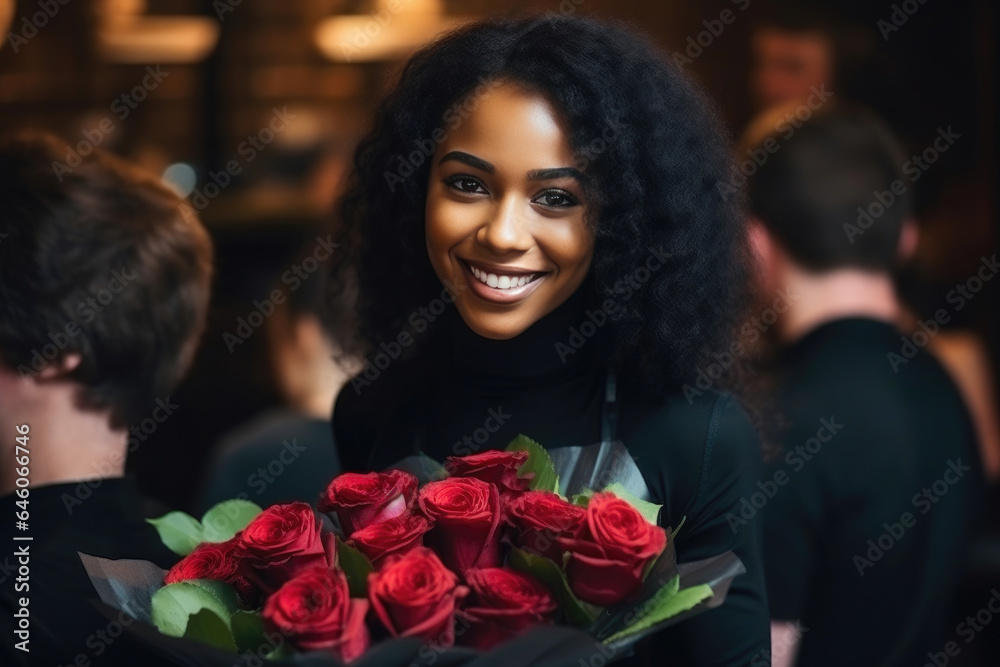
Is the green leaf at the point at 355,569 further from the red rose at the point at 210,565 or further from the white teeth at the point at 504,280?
the white teeth at the point at 504,280

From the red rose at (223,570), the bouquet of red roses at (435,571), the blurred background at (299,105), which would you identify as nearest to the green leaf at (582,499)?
the bouquet of red roses at (435,571)

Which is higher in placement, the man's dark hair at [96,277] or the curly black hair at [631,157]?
the curly black hair at [631,157]

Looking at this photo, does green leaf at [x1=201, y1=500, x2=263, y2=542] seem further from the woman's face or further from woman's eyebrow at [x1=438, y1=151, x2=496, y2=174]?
woman's eyebrow at [x1=438, y1=151, x2=496, y2=174]

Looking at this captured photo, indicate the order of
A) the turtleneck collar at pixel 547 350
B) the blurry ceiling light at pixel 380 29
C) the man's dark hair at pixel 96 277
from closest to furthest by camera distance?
1. the turtleneck collar at pixel 547 350
2. the man's dark hair at pixel 96 277
3. the blurry ceiling light at pixel 380 29

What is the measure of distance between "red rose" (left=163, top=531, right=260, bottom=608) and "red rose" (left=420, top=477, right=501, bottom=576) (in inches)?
7.0

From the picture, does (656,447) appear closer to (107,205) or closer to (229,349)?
(107,205)

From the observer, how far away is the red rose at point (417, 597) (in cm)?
95

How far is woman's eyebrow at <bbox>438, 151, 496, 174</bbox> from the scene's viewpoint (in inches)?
48.9

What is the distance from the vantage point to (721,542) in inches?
48.8

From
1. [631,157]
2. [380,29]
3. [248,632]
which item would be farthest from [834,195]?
[380,29]

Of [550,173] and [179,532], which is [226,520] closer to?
[179,532]

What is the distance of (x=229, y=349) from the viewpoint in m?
3.53

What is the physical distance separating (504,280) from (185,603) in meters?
0.48

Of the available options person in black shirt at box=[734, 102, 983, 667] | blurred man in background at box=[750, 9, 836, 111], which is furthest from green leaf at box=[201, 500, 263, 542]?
blurred man in background at box=[750, 9, 836, 111]
